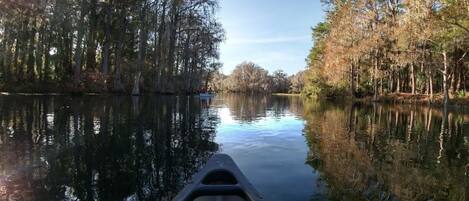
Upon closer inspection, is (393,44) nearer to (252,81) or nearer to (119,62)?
(119,62)

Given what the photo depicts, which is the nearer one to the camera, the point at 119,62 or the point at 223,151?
the point at 223,151

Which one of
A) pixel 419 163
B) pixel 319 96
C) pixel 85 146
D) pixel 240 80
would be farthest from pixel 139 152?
pixel 240 80

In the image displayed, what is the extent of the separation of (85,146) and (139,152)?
1.56m

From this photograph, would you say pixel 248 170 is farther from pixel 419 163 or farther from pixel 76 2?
pixel 76 2

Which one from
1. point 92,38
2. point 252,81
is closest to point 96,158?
point 92,38

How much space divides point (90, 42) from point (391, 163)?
44.2 m

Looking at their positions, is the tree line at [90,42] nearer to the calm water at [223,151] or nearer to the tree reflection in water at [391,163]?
the calm water at [223,151]

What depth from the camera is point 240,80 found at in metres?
148

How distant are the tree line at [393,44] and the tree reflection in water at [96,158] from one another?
19499 mm

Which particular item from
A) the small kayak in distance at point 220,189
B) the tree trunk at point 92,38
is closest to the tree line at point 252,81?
the tree trunk at point 92,38

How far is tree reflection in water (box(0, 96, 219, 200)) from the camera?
20.8 feet

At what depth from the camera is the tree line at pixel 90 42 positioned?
4016 cm

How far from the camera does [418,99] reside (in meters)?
42.8

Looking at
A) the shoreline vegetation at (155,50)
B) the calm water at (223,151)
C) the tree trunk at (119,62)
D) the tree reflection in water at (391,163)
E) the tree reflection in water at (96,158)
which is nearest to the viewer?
the tree reflection in water at (96,158)
